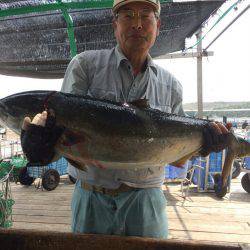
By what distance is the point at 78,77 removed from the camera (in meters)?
2.76

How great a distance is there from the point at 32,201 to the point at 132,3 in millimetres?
7506

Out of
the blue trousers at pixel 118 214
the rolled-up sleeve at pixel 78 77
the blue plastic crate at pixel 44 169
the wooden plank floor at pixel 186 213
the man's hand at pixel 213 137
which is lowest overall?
the wooden plank floor at pixel 186 213

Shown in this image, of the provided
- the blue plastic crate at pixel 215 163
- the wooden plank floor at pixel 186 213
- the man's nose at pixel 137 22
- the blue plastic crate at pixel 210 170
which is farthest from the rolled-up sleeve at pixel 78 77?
the blue plastic crate at pixel 215 163

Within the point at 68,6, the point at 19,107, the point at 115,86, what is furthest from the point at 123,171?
the point at 68,6

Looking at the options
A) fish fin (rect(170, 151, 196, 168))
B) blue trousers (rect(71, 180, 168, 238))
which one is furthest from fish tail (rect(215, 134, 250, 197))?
blue trousers (rect(71, 180, 168, 238))

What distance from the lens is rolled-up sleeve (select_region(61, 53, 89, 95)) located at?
2.74 meters

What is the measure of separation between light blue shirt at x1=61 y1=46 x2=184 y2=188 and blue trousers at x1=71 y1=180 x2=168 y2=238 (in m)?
0.10

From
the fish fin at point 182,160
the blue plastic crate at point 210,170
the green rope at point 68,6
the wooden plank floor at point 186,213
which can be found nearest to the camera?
the fish fin at point 182,160

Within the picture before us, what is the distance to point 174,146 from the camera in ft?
8.92

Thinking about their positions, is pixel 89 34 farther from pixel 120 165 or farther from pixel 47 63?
pixel 120 165

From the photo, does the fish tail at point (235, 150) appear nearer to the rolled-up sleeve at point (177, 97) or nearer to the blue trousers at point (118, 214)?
the rolled-up sleeve at point (177, 97)

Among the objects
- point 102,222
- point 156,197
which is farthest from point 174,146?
point 102,222

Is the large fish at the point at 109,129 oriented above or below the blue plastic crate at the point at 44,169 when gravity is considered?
above

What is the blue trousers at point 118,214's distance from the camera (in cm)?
269
